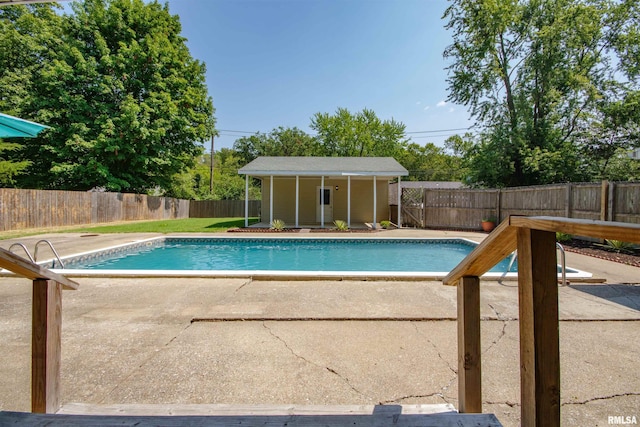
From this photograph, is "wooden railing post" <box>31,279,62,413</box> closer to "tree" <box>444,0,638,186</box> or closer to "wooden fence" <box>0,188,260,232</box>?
"wooden fence" <box>0,188,260,232</box>

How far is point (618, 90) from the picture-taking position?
16.4 m

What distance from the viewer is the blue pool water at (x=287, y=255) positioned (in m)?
8.12

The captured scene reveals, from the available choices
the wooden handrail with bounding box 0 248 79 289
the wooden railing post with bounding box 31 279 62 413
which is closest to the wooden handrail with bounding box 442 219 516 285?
the wooden handrail with bounding box 0 248 79 289

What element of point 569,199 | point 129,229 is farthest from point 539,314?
point 129,229

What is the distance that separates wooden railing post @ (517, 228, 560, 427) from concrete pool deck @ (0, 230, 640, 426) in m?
1.11

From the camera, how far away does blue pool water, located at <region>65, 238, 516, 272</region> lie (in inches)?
320

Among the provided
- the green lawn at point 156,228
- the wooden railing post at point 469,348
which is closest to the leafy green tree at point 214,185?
the green lawn at point 156,228

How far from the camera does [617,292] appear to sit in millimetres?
4707

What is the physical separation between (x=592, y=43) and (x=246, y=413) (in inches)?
960

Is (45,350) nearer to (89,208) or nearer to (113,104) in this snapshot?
(89,208)

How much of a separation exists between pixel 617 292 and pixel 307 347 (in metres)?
5.11

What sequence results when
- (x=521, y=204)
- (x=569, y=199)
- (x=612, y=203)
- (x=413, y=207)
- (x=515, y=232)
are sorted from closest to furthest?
(x=515, y=232) < (x=612, y=203) < (x=569, y=199) < (x=521, y=204) < (x=413, y=207)

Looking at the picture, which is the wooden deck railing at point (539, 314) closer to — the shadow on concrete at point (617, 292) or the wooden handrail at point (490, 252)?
the wooden handrail at point (490, 252)

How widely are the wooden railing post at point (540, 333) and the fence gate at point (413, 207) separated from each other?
15073mm
